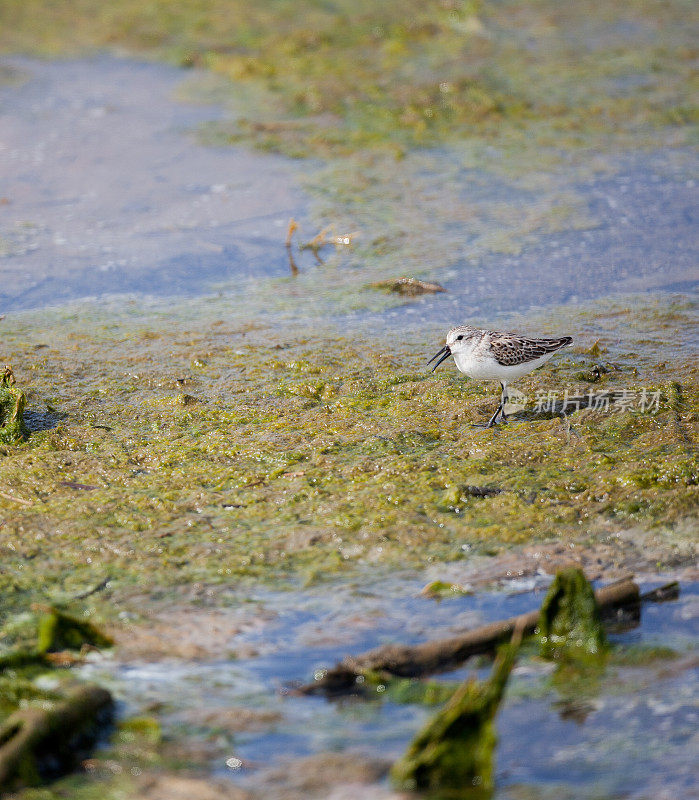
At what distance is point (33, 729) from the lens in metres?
3.23

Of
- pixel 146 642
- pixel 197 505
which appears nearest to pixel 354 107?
pixel 197 505

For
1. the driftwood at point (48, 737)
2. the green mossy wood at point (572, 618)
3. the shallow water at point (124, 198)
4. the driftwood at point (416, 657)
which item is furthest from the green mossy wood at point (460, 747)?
the shallow water at point (124, 198)

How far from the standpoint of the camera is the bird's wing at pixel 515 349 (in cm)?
562

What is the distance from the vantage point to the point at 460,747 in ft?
10.3

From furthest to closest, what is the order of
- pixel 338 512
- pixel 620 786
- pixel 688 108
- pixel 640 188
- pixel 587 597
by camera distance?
pixel 688 108
pixel 640 188
pixel 338 512
pixel 587 597
pixel 620 786

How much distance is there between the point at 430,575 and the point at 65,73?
10.7 metres

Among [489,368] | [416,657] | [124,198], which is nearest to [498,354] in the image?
[489,368]

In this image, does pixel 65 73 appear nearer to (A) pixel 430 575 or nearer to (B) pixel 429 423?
(B) pixel 429 423

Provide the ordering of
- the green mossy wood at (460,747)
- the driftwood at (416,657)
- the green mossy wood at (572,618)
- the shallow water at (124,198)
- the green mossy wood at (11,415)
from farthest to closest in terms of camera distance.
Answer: the shallow water at (124,198) → the green mossy wood at (11,415) → the green mossy wood at (572,618) → the driftwood at (416,657) → the green mossy wood at (460,747)

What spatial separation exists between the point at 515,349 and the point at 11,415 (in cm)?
288

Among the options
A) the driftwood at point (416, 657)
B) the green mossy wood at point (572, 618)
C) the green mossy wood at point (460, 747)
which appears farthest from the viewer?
the green mossy wood at point (572, 618)

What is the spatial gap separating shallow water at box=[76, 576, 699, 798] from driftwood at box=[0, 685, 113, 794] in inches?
8.5

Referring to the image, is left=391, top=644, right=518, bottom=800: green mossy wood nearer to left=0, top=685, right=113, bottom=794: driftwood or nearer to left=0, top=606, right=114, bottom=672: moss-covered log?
left=0, top=685, right=113, bottom=794: driftwood

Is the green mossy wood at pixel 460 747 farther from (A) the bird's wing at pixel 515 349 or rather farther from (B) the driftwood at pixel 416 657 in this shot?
(A) the bird's wing at pixel 515 349
